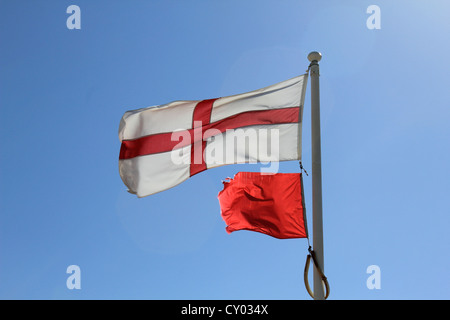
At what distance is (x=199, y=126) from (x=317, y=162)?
3625 millimetres

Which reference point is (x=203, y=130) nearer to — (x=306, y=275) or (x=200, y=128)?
(x=200, y=128)

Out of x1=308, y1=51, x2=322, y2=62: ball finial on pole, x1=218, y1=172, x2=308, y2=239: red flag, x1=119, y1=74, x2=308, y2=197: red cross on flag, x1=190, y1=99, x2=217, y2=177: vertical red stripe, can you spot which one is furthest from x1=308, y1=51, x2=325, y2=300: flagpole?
x1=190, y1=99, x2=217, y2=177: vertical red stripe

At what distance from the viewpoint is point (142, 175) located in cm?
1098

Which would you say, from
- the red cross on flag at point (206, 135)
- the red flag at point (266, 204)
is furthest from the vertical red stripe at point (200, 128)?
the red flag at point (266, 204)

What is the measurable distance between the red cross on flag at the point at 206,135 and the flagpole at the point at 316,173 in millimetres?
495

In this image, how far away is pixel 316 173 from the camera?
28.1 feet

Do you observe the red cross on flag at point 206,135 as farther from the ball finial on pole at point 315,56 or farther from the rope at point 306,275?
the rope at point 306,275

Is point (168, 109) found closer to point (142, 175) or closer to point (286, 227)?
point (142, 175)

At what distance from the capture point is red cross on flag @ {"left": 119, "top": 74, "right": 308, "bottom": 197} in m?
9.83

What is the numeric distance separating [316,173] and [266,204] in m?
1.72

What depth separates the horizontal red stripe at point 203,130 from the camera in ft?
32.6

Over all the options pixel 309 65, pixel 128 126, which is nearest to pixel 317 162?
pixel 309 65

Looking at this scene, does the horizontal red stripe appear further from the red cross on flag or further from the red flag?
the red flag

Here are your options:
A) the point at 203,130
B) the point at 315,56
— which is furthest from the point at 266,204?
the point at 315,56
